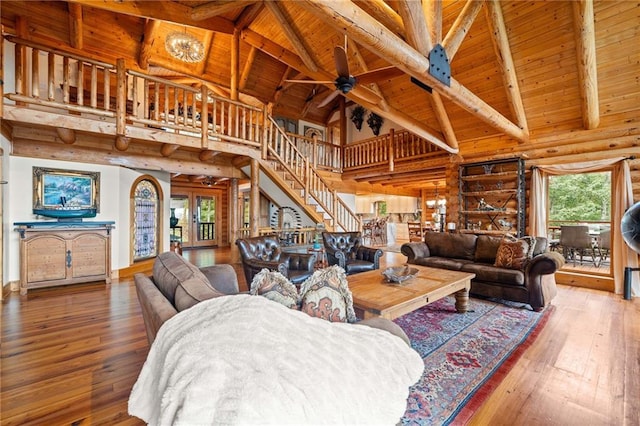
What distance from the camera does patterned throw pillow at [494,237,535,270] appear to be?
372cm

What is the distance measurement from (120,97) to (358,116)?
22.8 ft

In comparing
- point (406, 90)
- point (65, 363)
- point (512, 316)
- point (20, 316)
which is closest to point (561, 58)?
point (406, 90)

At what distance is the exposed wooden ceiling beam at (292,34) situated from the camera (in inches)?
194

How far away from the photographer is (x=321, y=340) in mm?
1094

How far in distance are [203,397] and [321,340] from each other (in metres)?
0.47

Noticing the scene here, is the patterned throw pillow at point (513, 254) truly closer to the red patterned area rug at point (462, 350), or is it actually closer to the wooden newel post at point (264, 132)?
the red patterned area rug at point (462, 350)

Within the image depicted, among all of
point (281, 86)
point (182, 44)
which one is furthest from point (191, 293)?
point (281, 86)

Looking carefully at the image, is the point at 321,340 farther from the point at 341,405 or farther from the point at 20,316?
the point at 20,316

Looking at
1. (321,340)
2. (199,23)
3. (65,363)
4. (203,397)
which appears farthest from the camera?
(199,23)

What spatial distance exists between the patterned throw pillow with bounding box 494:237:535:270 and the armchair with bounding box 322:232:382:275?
1677mm

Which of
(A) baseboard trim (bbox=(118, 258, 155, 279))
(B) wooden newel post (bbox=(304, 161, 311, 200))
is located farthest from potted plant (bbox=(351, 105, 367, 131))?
(A) baseboard trim (bbox=(118, 258, 155, 279))

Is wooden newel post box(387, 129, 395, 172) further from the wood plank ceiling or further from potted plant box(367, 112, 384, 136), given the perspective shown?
potted plant box(367, 112, 384, 136)

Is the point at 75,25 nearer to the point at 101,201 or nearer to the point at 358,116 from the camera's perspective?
the point at 101,201

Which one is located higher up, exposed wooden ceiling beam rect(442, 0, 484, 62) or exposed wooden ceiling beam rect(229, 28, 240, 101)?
exposed wooden ceiling beam rect(229, 28, 240, 101)
